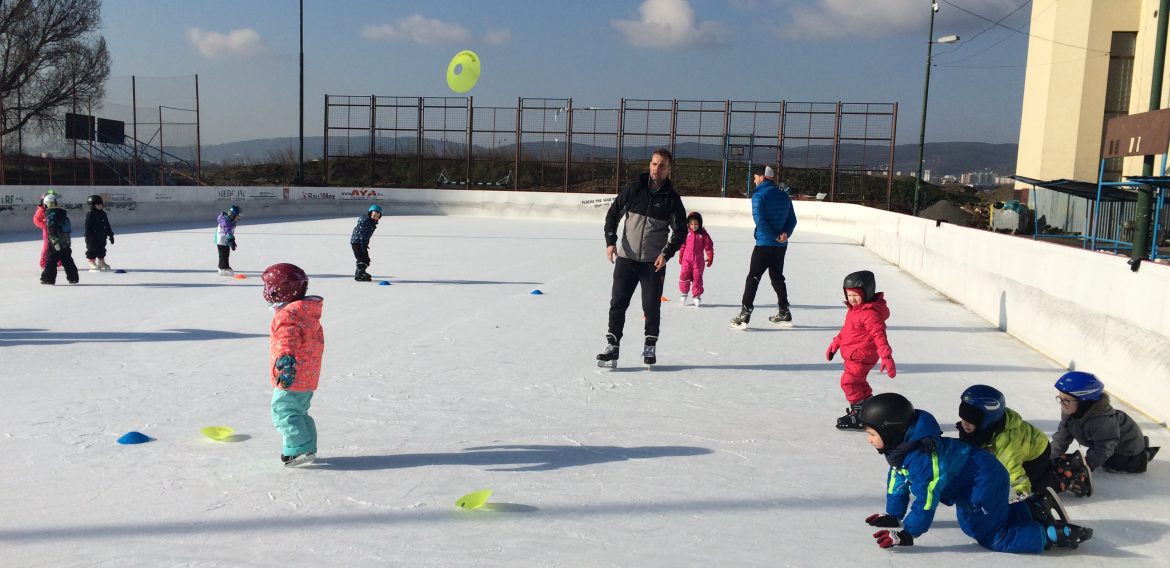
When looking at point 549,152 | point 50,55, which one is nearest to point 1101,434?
point 549,152

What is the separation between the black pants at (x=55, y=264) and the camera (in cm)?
1145

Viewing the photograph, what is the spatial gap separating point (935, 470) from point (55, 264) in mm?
11570

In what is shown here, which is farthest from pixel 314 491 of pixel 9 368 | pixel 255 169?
pixel 255 169

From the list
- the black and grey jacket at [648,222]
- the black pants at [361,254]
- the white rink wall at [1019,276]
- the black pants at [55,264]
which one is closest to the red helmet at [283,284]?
the black and grey jacket at [648,222]

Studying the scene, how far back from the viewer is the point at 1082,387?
14.9 ft

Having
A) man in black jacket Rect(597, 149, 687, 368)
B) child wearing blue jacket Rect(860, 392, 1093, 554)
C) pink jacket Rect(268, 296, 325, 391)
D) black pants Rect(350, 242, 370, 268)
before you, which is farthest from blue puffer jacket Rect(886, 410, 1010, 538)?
black pants Rect(350, 242, 370, 268)

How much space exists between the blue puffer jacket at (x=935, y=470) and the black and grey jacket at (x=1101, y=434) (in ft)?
3.98

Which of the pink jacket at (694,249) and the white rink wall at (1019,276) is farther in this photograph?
the pink jacket at (694,249)

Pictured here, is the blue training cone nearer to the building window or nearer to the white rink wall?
the white rink wall

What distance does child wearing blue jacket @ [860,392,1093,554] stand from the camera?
11.8 ft

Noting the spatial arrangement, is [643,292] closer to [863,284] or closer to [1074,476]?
[863,284]

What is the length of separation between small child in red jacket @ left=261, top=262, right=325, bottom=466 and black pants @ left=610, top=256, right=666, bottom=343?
122 inches

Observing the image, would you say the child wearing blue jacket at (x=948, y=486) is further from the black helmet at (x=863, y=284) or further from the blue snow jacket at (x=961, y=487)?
the black helmet at (x=863, y=284)

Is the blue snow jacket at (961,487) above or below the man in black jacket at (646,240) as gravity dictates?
below
